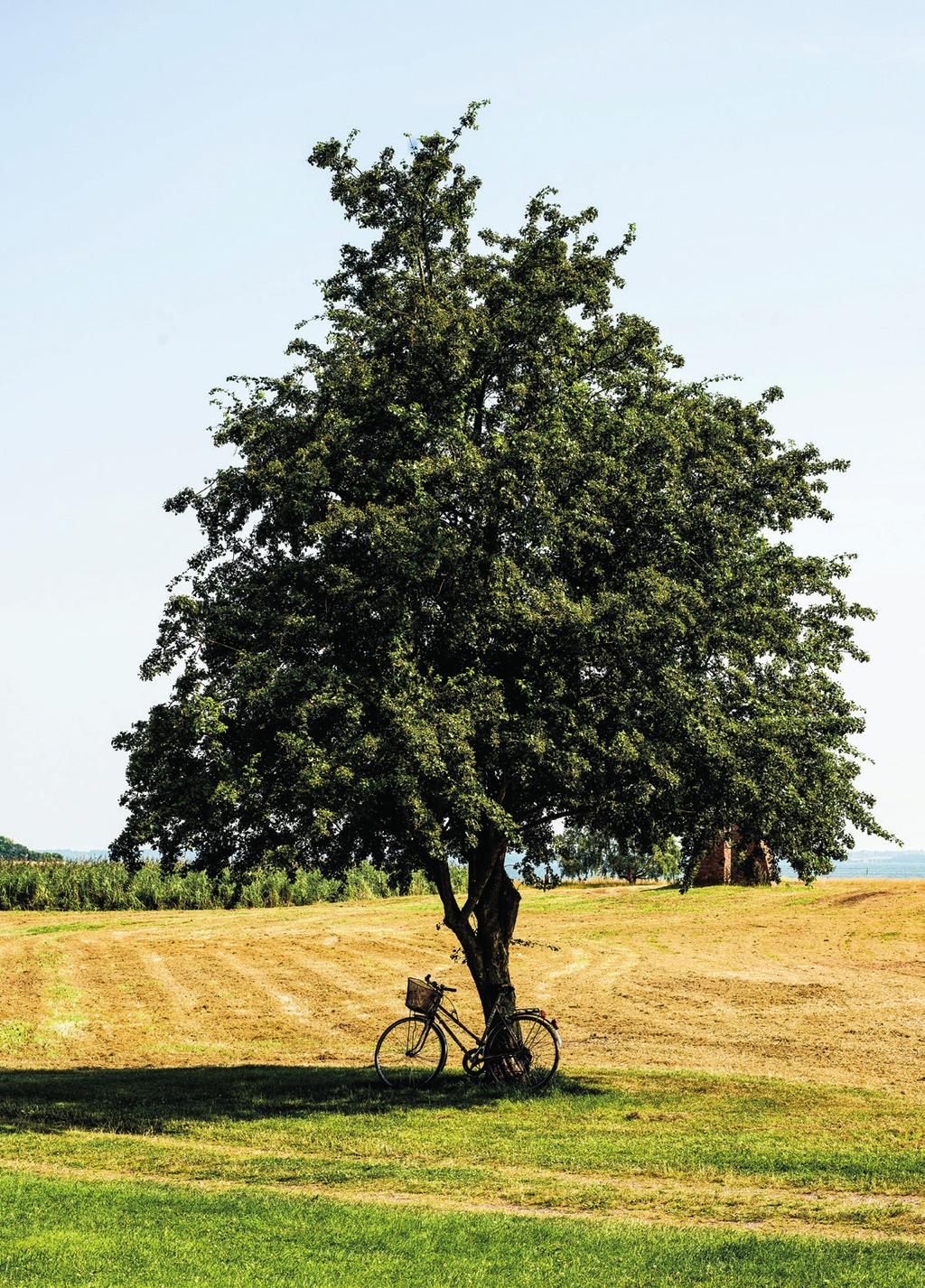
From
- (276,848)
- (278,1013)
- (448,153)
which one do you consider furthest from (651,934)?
(448,153)

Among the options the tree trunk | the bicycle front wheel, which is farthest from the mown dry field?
the tree trunk

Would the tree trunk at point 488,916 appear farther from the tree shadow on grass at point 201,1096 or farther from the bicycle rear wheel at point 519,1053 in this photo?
the tree shadow on grass at point 201,1096

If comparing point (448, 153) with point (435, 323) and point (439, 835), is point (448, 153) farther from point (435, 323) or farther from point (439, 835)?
point (439, 835)

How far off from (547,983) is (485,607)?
59.5ft

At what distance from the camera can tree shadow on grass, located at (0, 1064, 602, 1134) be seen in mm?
17484

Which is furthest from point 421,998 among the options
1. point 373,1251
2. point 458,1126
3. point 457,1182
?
point 373,1251

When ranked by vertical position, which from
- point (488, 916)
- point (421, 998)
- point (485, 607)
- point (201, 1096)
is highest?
point (485, 607)

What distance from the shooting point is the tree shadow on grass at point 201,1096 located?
17484 millimetres

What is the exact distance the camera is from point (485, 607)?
1727cm

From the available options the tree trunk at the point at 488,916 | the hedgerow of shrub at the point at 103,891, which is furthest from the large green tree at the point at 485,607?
the hedgerow of shrub at the point at 103,891

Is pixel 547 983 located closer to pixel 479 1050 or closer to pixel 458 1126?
pixel 479 1050

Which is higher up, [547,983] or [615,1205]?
[615,1205]

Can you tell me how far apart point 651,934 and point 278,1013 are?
17530 mm

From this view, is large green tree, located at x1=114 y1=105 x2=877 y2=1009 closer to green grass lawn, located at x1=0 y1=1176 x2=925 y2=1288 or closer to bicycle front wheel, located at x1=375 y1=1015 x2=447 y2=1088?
bicycle front wheel, located at x1=375 y1=1015 x2=447 y2=1088
